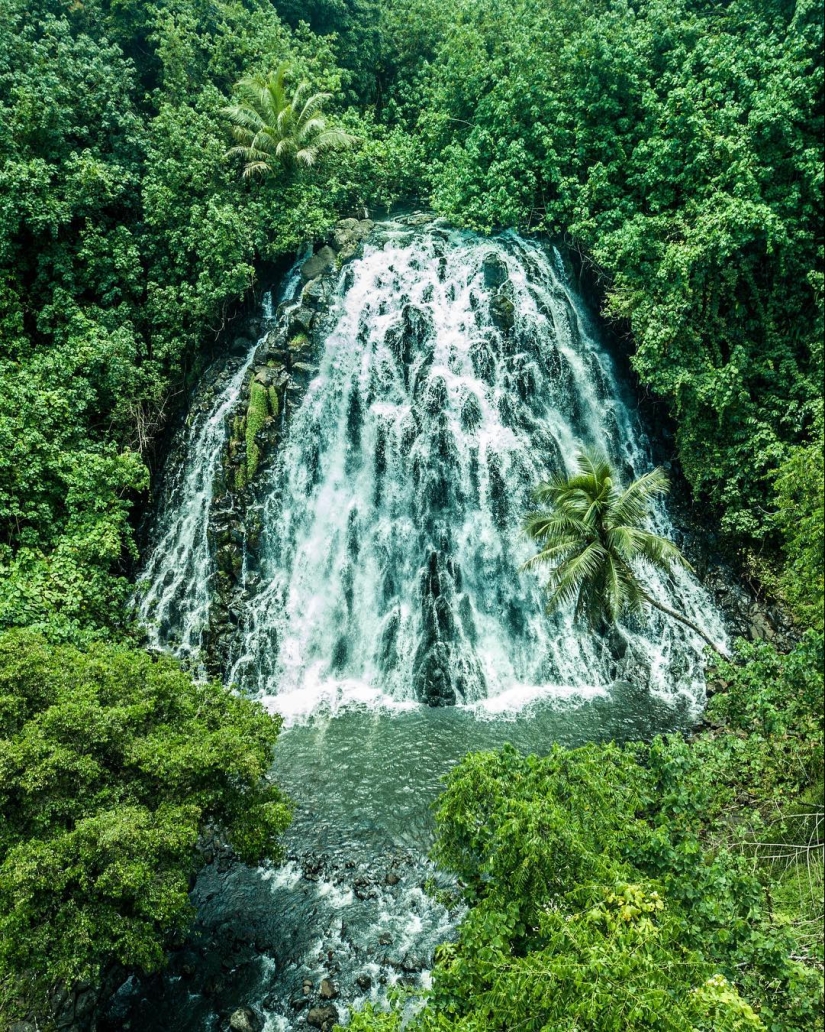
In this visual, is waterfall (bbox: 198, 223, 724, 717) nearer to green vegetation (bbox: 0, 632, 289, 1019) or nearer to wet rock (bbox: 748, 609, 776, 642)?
wet rock (bbox: 748, 609, 776, 642)

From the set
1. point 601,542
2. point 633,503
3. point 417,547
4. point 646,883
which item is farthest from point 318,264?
point 646,883

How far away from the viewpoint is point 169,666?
13117mm

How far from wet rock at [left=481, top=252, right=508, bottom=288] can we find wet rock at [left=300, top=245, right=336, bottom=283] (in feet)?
21.5

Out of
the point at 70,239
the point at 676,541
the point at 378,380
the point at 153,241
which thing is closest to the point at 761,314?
the point at 676,541

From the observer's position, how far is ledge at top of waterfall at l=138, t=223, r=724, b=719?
20031 mm

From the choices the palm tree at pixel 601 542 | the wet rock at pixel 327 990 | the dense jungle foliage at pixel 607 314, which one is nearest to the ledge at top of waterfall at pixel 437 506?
the dense jungle foliage at pixel 607 314

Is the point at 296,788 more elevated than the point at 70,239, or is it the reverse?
the point at 70,239

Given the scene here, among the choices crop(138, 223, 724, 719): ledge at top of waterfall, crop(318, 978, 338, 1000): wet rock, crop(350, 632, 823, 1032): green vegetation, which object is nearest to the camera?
crop(350, 632, 823, 1032): green vegetation

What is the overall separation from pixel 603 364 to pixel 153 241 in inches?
757

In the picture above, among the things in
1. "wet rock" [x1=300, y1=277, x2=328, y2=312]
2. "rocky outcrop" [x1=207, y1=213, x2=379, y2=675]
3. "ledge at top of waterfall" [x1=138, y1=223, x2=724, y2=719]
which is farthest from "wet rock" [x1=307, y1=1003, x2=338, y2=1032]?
"wet rock" [x1=300, y1=277, x2=328, y2=312]

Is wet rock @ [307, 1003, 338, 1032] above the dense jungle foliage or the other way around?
the other way around

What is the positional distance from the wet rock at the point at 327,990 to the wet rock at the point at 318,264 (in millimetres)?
23663

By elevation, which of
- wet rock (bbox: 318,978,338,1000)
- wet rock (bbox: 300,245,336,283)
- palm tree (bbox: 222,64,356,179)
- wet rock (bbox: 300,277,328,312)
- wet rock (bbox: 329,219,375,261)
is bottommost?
wet rock (bbox: 318,978,338,1000)

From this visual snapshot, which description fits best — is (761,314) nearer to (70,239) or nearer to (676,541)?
(676,541)
